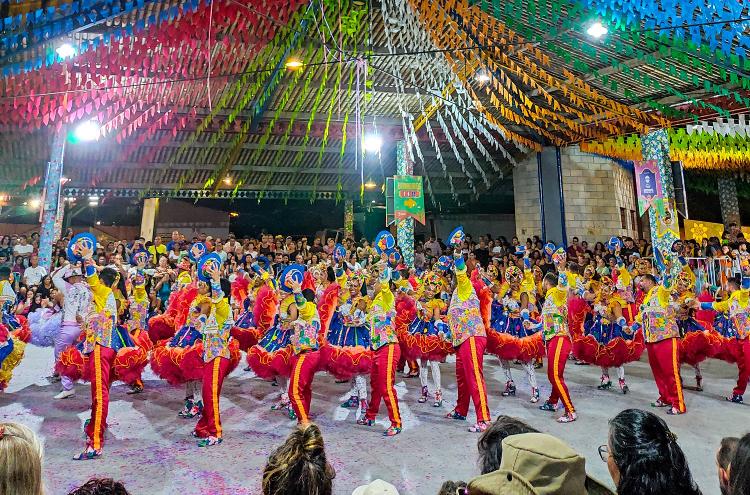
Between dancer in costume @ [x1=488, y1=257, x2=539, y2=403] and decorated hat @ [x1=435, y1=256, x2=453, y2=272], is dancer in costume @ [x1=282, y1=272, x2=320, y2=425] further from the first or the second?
dancer in costume @ [x1=488, y1=257, x2=539, y2=403]

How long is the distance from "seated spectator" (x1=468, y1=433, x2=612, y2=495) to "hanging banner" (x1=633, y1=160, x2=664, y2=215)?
40.0ft

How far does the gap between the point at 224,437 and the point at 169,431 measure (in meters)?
0.60

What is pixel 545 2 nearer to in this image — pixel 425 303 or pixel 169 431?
pixel 425 303

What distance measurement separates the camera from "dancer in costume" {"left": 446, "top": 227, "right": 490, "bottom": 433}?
468 centimetres

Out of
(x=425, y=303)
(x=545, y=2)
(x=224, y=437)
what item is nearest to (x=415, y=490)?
(x=224, y=437)

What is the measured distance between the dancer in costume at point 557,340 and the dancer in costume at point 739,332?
2.13 metres

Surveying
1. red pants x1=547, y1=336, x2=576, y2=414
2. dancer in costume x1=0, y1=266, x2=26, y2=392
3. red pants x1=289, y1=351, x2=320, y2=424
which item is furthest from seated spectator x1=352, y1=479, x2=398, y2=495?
dancer in costume x1=0, y1=266, x2=26, y2=392

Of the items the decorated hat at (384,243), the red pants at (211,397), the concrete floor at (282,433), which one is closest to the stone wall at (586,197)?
the concrete floor at (282,433)

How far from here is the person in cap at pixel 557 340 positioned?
488cm

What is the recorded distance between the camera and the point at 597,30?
8.19 m

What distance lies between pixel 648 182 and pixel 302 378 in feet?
34.8

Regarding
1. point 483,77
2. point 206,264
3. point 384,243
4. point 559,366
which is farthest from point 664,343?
point 483,77

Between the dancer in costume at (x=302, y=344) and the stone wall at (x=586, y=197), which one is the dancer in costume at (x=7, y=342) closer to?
the dancer in costume at (x=302, y=344)

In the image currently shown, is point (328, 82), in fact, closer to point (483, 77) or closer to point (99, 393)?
point (483, 77)
